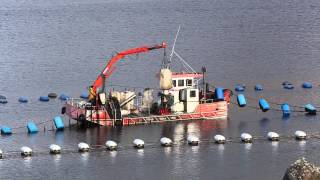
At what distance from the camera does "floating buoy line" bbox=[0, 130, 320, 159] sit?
78.9 meters

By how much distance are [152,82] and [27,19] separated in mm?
88353

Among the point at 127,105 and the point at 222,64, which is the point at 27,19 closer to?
the point at 222,64

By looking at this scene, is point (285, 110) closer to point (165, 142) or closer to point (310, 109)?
point (310, 109)

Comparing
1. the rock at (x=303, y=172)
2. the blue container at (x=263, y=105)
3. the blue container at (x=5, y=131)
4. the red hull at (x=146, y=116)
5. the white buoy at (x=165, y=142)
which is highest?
the blue container at (x=263, y=105)

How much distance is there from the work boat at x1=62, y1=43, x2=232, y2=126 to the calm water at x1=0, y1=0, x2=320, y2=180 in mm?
1443

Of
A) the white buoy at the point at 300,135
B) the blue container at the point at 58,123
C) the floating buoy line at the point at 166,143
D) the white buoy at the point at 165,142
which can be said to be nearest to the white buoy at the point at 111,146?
the floating buoy line at the point at 166,143

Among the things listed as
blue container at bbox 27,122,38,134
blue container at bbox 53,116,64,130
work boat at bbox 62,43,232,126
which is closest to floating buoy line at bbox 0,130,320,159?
work boat at bbox 62,43,232,126

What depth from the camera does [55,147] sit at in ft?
259

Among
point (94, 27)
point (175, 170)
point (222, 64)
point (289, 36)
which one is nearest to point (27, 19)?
point (94, 27)

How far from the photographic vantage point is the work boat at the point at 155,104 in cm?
8944

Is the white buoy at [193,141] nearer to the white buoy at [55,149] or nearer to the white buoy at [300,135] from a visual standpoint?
the white buoy at [300,135]

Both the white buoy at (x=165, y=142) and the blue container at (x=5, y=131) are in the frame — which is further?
the blue container at (x=5, y=131)

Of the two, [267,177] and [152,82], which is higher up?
[152,82]

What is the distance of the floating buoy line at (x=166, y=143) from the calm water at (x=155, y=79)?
44 centimetres
